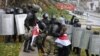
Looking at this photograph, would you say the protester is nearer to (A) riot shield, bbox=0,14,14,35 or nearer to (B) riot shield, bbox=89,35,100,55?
(B) riot shield, bbox=89,35,100,55

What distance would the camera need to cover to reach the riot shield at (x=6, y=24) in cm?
1570

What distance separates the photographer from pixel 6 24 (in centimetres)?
1585

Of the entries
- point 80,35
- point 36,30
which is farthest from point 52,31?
point 80,35

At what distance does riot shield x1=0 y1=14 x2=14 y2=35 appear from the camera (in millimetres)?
15695

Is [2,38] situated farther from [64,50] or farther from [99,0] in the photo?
[99,0]

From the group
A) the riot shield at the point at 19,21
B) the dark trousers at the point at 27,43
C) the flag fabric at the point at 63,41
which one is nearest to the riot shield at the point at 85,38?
the flag fabric at the point at 63,41

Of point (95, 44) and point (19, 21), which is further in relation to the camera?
point (19, 21)

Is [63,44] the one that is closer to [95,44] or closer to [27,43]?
[95,44]

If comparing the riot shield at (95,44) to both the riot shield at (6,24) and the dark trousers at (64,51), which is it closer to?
the dark trousers at (64,51)

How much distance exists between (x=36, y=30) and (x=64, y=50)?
1460mm

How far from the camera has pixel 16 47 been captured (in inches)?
573

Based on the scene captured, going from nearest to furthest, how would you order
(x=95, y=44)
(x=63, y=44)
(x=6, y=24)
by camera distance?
(x=63, y=44), (x=95, y=44), (x=6, y=24)

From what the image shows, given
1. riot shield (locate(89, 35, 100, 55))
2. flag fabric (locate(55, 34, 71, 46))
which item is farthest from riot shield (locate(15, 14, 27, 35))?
flag fabric (locate(55, 34, 71, 46))

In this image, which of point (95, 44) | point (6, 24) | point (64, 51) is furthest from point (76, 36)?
point (6, 24)
